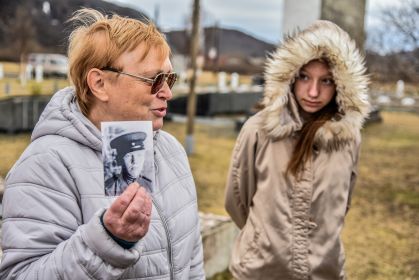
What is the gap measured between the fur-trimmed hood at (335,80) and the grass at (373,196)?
2184 mm

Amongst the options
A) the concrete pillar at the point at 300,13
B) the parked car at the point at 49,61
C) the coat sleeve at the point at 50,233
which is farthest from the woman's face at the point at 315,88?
the parked car at the point at 49,61

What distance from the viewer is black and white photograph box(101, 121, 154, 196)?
1229 mm

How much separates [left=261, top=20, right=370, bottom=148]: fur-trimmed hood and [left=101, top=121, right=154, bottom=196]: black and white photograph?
48.7 inches

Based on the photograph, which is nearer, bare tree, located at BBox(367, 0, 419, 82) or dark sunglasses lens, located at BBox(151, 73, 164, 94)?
dark sunglasses lens, located at BBox(151, 73, 164, 94)

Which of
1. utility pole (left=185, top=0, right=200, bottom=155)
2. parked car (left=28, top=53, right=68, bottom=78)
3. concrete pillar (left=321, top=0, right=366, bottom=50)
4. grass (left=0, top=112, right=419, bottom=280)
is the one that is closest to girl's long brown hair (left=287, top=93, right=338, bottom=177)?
grass (left=0, top=112, right=419, bottom=280)

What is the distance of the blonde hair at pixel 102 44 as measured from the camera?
139 centimetres

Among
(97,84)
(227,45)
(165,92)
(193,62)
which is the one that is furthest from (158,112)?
(227,45)

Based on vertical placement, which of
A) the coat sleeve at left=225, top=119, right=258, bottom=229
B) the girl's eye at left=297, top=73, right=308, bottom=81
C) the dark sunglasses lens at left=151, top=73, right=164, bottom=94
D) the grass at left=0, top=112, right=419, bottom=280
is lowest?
the grass at left=0, top=112, right=419, bottom=280

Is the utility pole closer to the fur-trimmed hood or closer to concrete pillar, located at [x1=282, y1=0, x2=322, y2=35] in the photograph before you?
concrete pillar, located at [x1=282, y1=0, x2=322, y2=35]

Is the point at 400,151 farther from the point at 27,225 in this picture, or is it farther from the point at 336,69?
the point at 27,225

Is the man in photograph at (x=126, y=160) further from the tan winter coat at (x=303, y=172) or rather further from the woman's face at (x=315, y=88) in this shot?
the woman's face at (x=315, y=88)

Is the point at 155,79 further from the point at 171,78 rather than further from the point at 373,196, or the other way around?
the point at 373,196

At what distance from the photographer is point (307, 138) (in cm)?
239

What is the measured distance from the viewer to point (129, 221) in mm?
1167
